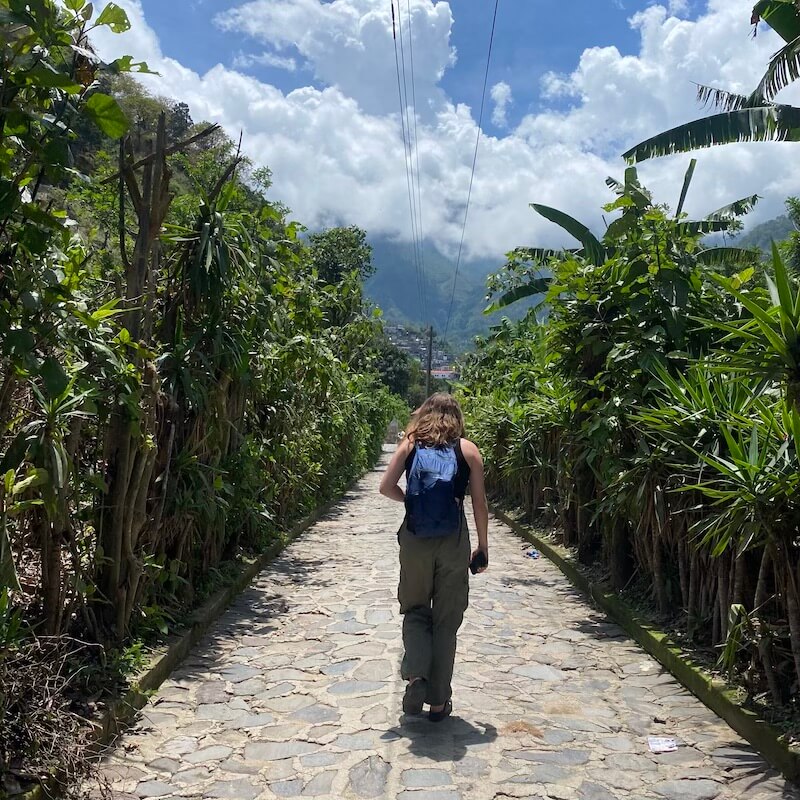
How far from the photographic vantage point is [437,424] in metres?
4.88

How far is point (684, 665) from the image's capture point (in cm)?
540

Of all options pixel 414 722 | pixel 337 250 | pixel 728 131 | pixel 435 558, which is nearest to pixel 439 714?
pixel 414 722

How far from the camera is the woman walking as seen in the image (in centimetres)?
466

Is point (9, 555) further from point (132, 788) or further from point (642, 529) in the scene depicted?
point (642, 529)

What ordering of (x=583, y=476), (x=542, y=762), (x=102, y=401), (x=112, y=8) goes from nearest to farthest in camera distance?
(x=112, y=8) → (x=542, y=762) → (x=102, y=401) → (x=583, y=476)

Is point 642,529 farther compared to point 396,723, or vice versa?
point 642,529

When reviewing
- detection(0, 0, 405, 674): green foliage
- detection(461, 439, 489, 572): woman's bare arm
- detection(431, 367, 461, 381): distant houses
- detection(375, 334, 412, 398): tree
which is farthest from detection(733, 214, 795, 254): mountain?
detection(375, 334, 412, 398): tree

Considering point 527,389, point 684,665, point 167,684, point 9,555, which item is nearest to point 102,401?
point 9,555

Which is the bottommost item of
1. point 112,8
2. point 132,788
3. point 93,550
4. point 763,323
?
point 132,788

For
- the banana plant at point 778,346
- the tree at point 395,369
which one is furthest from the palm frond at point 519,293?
the tree at point 395,369

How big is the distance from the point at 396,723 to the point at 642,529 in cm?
284

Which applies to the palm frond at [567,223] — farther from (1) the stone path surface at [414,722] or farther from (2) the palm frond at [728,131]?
(1) the stone path surface at [414,722]

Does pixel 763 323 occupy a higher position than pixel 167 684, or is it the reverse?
pixel 763 323

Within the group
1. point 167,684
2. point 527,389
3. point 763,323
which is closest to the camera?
point 763,323
